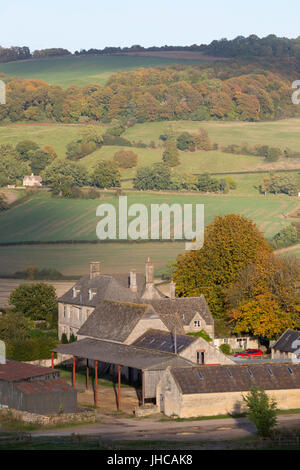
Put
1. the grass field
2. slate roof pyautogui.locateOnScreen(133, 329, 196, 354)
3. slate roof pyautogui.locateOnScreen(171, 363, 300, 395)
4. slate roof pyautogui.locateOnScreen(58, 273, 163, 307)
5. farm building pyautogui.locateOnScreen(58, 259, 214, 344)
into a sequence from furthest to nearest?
the grass field < slate roof pyautogui.locateOnScreen(58, 273, 163, 307) < farm building pyautogui.locateOnScreen(58, 259, 214, 344) < slate roof pyautogui.locateOnScreen(133, 329, 196, 354) < slate roof pyautogui.locateOnScreen(171, 363, 300, 395)

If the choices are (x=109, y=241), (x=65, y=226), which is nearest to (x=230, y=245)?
(x=109, y=241)

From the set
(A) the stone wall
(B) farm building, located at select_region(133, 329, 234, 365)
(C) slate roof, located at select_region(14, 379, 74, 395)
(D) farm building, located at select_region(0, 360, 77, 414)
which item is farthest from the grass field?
(A) the stone wall

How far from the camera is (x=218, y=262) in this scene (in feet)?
299

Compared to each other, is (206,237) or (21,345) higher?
(206,237)

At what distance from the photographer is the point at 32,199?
187m

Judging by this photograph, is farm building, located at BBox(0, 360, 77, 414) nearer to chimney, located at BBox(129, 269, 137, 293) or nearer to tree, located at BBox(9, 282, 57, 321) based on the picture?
chimney, located at BBox(129, 269, 137, 293)

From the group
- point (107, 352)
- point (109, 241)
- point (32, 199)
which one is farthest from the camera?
point (32, 199)

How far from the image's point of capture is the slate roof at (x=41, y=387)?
2317 inches

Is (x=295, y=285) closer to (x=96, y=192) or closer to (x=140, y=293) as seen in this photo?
(x=140, y=293)

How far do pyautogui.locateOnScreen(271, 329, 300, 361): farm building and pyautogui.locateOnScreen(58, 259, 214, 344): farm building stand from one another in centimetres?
750

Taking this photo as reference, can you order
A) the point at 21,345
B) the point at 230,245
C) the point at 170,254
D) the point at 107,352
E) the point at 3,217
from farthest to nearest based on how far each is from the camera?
the point at 3,217 < the point at 170,254 < the point at 230,245 < the point at 21,345 < the point at 107,352

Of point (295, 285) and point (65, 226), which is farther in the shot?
point (65, 226)

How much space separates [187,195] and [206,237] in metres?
97.6

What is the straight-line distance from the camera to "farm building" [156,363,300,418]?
5734 cm
